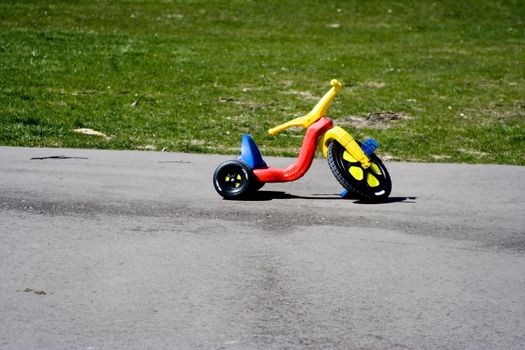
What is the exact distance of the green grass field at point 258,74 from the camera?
1351 cm

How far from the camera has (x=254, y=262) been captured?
7.41 metres

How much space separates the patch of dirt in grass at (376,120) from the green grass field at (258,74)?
42mm

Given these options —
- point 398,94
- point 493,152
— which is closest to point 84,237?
point 493,152

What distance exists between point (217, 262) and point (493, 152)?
21.2ft

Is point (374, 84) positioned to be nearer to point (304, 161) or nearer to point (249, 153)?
point (304, 161)

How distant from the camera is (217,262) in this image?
290 inches

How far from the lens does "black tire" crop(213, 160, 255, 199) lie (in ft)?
30.7

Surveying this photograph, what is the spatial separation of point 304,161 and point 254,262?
2.25 m

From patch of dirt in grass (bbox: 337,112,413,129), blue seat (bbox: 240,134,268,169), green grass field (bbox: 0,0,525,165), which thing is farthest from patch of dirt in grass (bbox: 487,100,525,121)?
blue seat (bbox: 240,134,268,169)

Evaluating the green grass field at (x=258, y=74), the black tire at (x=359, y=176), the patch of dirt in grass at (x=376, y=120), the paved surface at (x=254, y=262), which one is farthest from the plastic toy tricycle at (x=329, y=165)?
the patch of dirt in grass at (x=376, y=120)

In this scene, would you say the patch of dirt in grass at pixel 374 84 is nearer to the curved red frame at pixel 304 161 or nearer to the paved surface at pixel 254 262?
the paved surface at pixel 254 262

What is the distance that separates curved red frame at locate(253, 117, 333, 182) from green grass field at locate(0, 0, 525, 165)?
9.23 feet

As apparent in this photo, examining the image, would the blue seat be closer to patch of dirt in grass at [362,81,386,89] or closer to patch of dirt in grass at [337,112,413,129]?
patch of dirt in grass at [337,112,413,129]

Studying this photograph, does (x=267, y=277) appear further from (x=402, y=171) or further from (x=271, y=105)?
(x=271, y=105)
